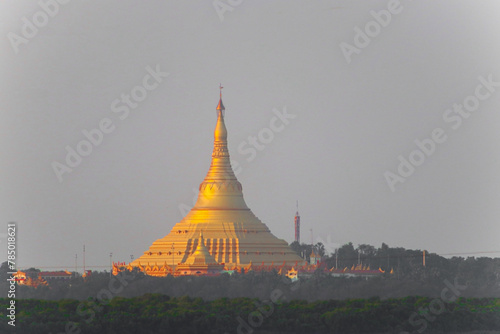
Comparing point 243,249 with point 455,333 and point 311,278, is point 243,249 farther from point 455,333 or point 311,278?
point 455,333

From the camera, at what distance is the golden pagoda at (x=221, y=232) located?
14975cm

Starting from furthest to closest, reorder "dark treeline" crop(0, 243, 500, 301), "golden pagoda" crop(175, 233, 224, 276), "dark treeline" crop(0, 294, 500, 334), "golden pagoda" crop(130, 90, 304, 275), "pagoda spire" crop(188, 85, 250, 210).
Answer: "pagoda spire" crop(188, 85, 250, 210)
"golden pagoda" crop(130, 90, 304, 275)
"golden pagoda" crop(175, 233, 224, 276)
"dark treeline" crop(0, 243, 500, 301)
"dark treeline" crop(0, 294, 500, 334)

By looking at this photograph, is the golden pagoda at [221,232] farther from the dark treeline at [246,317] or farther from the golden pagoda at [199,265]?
the dark treeline at [246,317]

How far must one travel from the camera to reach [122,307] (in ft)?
336

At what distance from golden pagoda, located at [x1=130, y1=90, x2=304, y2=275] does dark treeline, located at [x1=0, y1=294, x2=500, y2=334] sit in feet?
137

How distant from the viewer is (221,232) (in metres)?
153

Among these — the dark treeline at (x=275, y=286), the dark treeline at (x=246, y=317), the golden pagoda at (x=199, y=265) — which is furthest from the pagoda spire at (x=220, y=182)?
the dark treeline at (x=246, y=317)

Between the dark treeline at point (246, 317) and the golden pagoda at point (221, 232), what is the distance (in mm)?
41851

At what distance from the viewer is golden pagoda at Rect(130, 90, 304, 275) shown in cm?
14975

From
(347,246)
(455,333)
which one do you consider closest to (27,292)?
(455,333)

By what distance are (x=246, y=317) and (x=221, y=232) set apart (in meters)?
50.6

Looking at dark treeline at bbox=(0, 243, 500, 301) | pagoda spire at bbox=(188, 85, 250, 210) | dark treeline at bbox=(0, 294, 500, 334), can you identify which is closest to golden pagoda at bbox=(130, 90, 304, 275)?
pagoda spire at bbox=(188, 85, 250, 210)

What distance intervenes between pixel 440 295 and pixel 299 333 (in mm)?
20941

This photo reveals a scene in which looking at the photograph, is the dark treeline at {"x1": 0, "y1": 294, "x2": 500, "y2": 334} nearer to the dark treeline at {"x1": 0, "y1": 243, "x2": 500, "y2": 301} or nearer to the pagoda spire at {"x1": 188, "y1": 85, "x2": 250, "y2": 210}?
the dark treeline at {"x1": 0, "y1": 243, "x2": 500, "y2": 301}
